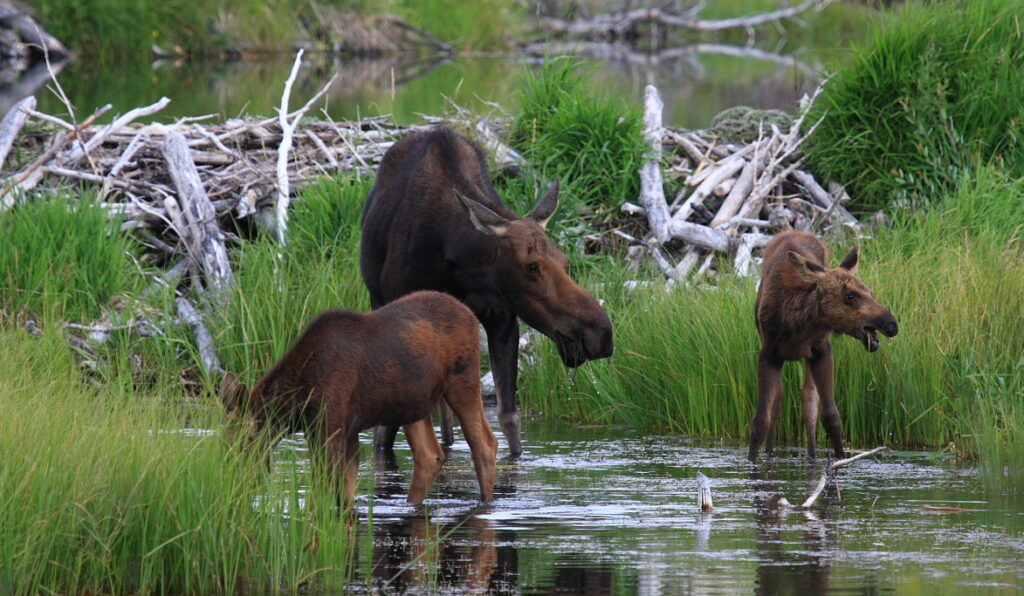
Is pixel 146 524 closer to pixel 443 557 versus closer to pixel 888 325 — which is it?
pixel 443 557

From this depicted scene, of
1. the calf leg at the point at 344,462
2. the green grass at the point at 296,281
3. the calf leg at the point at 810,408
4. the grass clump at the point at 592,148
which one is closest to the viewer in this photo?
the calf leg at the point at 344,462

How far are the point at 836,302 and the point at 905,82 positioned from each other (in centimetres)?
564

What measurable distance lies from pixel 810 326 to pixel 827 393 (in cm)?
44

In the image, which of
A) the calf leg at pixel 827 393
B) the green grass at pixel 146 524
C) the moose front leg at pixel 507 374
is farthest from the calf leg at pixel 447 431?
the green grass at pixel 146 524

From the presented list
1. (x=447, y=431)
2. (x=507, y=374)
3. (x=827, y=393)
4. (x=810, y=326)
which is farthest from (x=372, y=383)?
(x=827, y=393)

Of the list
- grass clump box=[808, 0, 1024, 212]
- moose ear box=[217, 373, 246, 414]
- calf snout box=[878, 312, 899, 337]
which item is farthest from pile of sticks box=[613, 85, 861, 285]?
moose ear box=[217, 373, 246, 414]

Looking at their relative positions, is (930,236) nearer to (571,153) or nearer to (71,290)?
(571,153)

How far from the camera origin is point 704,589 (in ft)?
19.5

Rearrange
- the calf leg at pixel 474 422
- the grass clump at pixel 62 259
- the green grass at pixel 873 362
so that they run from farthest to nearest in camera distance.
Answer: the grass clump at pixel 62 259, the green grass at pixel 873 362, the calf leg at pixel 474 422

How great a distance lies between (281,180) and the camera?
13109 mm

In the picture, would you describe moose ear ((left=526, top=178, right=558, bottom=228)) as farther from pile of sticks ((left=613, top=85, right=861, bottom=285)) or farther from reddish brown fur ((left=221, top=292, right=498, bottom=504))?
pile of sticks ((left=613, top=85, right=861, bottom=285))

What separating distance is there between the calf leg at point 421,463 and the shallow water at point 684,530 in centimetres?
9

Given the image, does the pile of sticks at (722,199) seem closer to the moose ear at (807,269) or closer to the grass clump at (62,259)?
the moose ear at (807,269)

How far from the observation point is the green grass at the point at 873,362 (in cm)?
942
